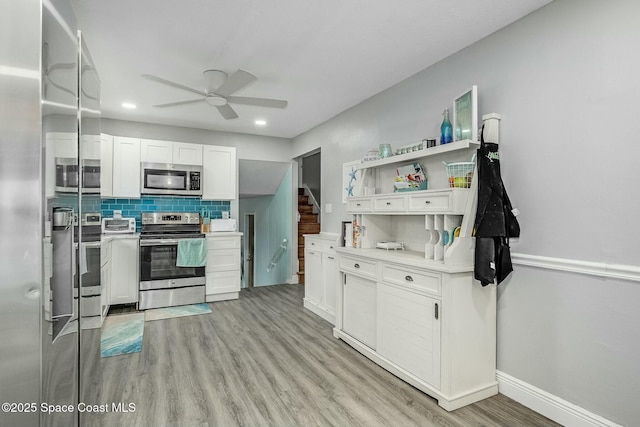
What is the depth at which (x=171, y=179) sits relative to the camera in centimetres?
474

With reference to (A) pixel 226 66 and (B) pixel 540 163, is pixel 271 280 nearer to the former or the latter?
(A) pixel 226 66

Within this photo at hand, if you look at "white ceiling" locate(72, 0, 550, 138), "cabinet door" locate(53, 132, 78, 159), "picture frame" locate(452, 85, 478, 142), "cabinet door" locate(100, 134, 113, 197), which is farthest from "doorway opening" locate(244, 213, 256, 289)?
"cabinet door" locate(53, 132, 78, 159)

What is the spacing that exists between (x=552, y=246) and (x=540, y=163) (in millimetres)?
547

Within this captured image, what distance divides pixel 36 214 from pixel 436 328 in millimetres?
2223

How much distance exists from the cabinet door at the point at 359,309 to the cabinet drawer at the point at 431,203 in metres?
0.80

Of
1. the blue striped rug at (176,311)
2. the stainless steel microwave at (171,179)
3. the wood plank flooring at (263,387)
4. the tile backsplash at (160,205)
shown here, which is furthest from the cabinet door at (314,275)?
the stainless steel microwave at (171,179)

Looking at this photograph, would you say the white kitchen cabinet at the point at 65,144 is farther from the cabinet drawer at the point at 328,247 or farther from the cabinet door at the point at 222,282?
the cabinet door at the point at 222,282

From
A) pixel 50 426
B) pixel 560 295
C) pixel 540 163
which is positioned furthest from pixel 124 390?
pixel 540 163

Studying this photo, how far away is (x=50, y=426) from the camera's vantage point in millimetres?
1052

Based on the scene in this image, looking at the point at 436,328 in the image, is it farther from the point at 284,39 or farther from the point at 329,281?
the point at 284,39

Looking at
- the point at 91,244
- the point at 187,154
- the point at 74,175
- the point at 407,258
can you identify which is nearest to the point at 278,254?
the point at 187,154

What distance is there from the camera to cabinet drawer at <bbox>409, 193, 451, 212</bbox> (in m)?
2.39

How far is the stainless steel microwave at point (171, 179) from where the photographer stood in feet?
15.2

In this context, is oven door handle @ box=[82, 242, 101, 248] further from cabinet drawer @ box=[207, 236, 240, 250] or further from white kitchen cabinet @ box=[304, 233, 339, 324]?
cabinet drawer @ box=[207, 236, 240, 250]
